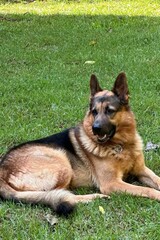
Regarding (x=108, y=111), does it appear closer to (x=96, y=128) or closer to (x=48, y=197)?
(x=96, y=128)

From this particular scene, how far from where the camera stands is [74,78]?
929cm

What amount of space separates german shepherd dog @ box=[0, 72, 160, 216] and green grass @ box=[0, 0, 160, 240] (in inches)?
8.9

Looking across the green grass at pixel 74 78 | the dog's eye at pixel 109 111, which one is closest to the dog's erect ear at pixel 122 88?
the dog's eye at pixel 109 111

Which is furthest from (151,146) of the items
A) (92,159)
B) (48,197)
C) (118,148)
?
(48,197)

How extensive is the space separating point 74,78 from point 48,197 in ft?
16.3

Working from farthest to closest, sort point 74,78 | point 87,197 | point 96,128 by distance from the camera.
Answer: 1. point 74,78
2. point 96,128
3. point 87,197

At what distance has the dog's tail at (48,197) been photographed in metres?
4.35

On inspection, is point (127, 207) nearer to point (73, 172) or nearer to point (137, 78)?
point (73, 172)

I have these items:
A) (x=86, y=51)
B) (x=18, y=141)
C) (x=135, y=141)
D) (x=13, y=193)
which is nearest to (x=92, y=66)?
(x=86, y=51)

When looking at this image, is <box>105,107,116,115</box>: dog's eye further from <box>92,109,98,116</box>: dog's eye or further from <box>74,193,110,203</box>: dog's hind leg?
<box>74,193,110,203</box>: dog's hind leg

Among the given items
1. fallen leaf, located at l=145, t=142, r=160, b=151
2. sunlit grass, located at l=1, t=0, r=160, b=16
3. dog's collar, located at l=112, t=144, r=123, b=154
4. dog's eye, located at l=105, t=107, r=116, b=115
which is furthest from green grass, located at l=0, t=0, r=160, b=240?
dog's eye, located at l=105, t=107, r=116, b=115

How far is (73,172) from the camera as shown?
5.14m

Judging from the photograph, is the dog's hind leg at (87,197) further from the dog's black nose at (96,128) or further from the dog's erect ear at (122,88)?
the dog's erect ear at (122,88)

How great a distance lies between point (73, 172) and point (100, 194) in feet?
1.35
